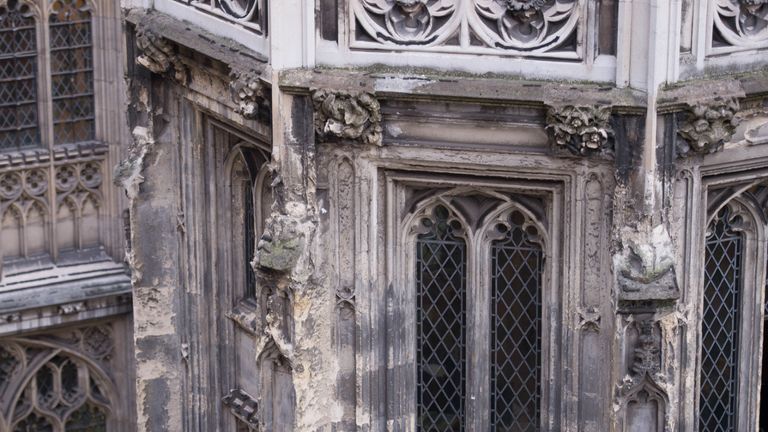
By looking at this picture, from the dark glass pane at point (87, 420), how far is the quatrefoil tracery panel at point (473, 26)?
25.1ft

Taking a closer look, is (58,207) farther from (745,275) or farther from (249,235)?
(745,275)

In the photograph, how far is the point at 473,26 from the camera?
55.1 ft

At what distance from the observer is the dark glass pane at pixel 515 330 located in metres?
17.6

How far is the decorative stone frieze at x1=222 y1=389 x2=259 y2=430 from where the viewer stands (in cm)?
1964

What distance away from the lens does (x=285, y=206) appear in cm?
1739

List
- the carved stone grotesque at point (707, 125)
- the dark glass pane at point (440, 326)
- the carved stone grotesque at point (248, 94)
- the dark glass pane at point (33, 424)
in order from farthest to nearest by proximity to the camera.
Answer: the dark glass pane at point (33, 424) → the dark glass pane at point (440, 326) → the carved stone grotesque at point (248, 94) → the carved stone grotesque at point (707, 125)

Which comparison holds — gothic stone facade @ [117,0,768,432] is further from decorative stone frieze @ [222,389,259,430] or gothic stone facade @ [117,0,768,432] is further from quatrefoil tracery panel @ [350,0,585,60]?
decorative stone frieze @ [222,389,259,430]

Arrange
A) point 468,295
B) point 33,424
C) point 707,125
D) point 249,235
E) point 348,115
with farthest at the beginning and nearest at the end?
point 33,424, point 249,235, point 468,295, point 348,115, point 707,125

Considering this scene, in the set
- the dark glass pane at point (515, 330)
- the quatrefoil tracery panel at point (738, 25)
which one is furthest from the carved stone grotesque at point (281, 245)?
the quatrefoil tracery panel at point (738, 25)

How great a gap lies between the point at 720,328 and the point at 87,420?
8176mm

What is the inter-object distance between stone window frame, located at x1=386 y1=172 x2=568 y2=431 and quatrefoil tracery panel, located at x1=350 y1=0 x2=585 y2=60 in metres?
1.13

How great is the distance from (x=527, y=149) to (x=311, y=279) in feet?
6.88

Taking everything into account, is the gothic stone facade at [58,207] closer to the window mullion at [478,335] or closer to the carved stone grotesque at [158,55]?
the carved stone grotesque at [158,55]

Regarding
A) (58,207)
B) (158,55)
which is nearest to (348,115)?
(158,55)
